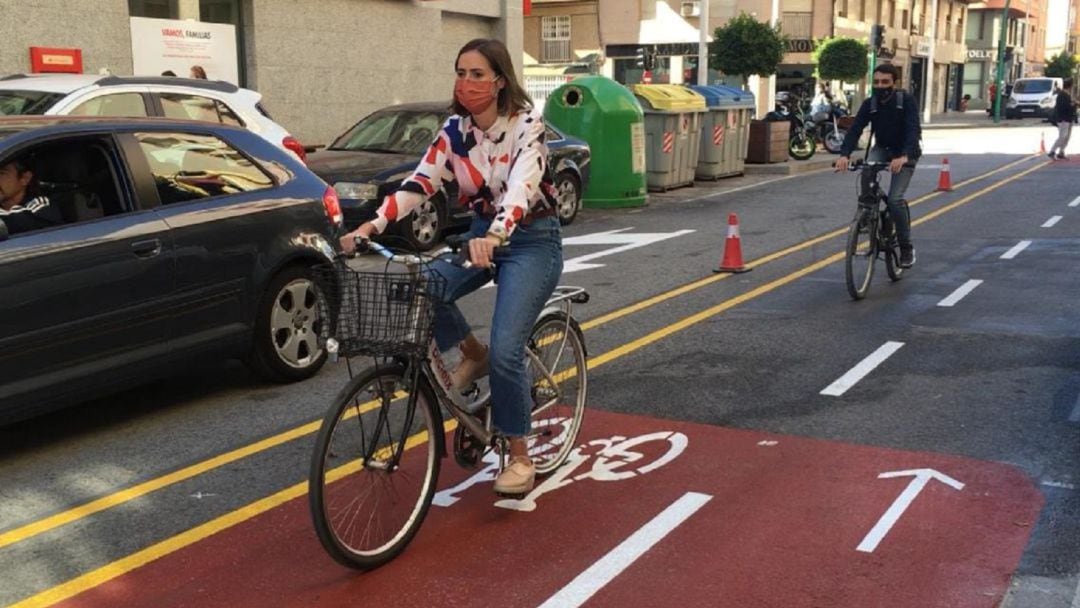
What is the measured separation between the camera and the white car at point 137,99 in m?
9.36

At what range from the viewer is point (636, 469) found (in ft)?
16.9

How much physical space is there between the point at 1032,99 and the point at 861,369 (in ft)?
172

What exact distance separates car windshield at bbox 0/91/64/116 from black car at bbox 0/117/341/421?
364cm

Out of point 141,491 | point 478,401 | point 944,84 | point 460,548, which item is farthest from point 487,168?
point 944,84

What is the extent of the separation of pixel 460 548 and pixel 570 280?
6334 millimetres

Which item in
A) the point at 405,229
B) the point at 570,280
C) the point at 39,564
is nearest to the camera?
the point at 39,564

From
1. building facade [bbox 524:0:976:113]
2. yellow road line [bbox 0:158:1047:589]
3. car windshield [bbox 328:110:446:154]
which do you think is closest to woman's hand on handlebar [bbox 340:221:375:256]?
yellow road line [bbox 0:158:1047:589]

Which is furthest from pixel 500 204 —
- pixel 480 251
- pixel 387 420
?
pixel 387 420

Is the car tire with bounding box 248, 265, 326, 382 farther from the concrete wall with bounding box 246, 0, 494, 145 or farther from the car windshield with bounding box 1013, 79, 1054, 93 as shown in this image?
the car windshield with bounding box 1013, 79, 1054, 93

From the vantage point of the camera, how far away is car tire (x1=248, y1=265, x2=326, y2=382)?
251 inches

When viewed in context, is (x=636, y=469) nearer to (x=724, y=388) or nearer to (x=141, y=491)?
(x=724, y=388)

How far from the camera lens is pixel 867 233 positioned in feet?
31.3

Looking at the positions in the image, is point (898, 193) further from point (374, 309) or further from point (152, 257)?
point (374, 309)

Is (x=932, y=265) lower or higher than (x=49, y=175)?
lower
